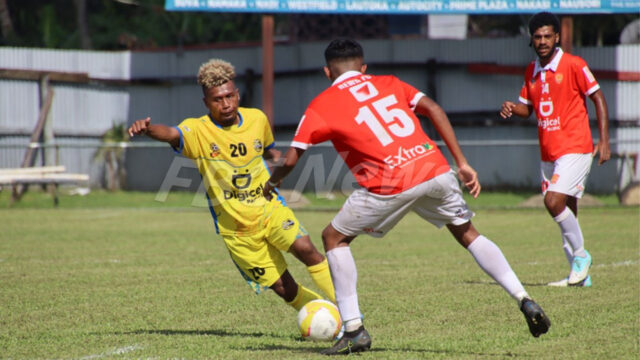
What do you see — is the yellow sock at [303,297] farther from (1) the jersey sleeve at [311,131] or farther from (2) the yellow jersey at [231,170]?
(1) the jersey sleeve at [311,131]

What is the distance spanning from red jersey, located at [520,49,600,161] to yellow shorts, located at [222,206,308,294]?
129 inches

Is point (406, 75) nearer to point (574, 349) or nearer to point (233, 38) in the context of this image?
point (233, 38)

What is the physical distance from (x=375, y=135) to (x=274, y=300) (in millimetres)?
2844

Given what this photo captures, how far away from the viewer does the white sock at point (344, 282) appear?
5.45 meters

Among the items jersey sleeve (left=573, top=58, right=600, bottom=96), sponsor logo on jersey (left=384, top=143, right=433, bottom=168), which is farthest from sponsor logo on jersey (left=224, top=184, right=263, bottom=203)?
jersey sleeve (left=573, top=58, right=600, bottom=96)

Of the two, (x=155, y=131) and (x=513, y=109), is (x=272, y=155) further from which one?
(x=513, y=109)

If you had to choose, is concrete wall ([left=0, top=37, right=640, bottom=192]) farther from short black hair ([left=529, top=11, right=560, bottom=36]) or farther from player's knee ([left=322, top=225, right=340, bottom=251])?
player's knee ([left=322, top=225, right=340, bottom=251])

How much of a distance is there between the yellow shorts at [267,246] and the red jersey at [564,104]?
3.27 metres

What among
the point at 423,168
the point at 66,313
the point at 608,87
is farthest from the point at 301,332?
the point at 608,87

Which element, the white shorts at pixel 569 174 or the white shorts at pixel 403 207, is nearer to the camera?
the white shorts at pixel 403 207

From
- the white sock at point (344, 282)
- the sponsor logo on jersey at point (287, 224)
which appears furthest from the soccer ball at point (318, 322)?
the sponsor logo on jersey at point (287, 224)

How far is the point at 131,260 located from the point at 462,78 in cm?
1539

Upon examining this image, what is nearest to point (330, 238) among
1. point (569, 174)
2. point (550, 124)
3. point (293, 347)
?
point (293, 347)

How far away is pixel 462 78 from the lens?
2422 centimetres
